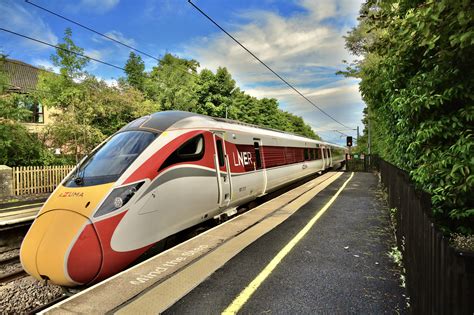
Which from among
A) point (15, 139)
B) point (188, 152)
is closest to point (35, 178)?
point (15, 139)

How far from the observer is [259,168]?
402 inches

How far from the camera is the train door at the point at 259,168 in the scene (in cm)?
1004

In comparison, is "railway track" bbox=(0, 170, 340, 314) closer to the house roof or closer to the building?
the building

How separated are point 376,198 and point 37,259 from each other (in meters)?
11.3

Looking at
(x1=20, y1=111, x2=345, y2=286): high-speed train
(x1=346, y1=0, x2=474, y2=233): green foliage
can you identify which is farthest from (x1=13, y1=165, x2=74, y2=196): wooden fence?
(x1=346, y1=0, x2=474, y2=233): green foliage

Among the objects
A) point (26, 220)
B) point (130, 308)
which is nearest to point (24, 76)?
point (26, 220)

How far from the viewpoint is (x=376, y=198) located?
1213 centimetres

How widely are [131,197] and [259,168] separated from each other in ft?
19.1

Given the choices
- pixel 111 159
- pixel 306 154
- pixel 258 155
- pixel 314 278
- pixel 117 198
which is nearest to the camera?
pixel 314 278

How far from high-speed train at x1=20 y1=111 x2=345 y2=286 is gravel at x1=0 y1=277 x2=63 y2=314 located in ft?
2.77

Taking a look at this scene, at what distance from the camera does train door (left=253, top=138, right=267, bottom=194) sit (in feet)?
32.9

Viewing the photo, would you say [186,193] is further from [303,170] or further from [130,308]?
[303,170]

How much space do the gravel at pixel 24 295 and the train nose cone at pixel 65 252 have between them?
819mm

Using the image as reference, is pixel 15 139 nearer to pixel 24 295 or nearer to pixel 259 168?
pixel 259 168
